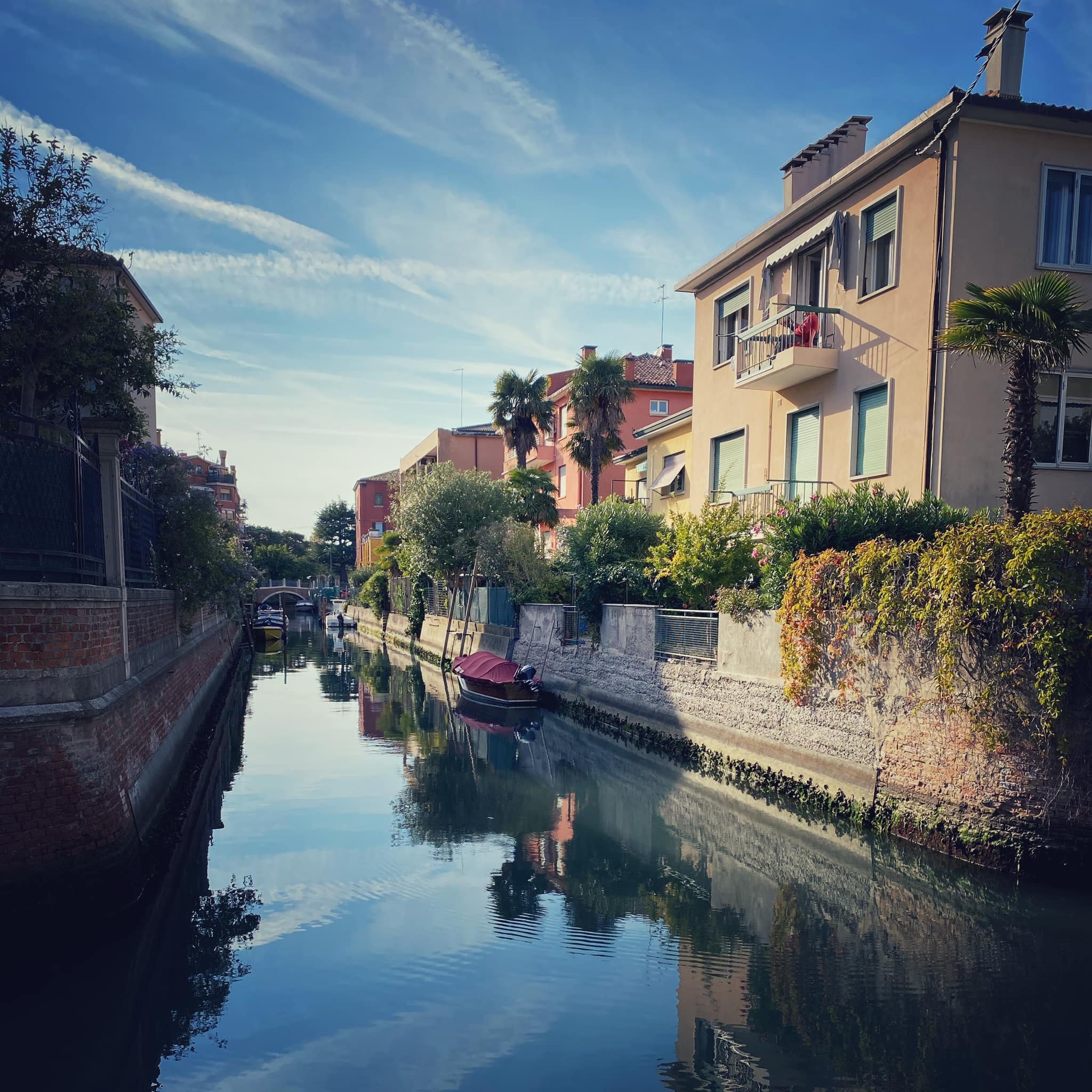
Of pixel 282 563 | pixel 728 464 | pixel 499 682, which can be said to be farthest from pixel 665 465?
pixel 282 563

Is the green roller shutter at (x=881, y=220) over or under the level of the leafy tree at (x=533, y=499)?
over

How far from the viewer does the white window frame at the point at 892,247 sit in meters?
14.4

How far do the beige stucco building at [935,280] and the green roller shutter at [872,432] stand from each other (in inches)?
1.3

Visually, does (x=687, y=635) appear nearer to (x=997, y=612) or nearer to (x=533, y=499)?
(x=997, y=612)

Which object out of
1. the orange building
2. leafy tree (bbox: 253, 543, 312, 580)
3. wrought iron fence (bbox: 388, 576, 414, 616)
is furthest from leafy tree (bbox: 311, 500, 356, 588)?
wrought iron fence (bbox: 388, 576, 414, 616)

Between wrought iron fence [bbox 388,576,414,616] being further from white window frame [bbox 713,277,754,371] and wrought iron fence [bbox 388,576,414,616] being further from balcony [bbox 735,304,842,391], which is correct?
balcony [bbox 735,304,842,391]

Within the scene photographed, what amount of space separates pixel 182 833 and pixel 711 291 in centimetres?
1712

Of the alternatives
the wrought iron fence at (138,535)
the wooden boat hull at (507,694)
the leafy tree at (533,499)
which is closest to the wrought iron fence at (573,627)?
the wooden boat hull at (507,694)

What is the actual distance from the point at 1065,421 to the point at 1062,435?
0.79 feet

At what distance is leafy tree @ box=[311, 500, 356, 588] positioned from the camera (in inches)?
3949

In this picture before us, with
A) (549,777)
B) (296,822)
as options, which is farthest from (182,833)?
(549,777)

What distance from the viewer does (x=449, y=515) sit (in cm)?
3262

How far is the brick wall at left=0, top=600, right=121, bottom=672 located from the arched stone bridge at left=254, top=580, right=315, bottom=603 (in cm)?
6739

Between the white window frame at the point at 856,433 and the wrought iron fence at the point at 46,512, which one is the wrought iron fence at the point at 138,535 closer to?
the wrought iron fence at the point at 46,512
